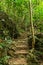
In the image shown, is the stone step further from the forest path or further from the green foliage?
the green foliage

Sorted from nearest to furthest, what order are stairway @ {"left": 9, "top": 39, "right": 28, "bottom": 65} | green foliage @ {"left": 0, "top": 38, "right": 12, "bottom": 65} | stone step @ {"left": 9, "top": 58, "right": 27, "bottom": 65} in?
green foliage @ {"left": 0, "top": 38, "right": 12, "bottom": 65}
stone step @ {"left": 9, "top": 58, "right": 27, "bottom": 65}
stairway @ {"left": 9, "top": 39, "right": 28, "bottom": 65}

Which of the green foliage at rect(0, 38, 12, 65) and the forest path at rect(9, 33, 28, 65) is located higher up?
the green foliage at rect(0, 38, 12, 65)

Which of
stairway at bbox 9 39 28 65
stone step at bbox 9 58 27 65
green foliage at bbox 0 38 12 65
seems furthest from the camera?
stairway at bbox 9 39 28 65

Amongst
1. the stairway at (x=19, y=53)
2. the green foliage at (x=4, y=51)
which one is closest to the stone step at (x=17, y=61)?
the stairway at (x=19, y=53)

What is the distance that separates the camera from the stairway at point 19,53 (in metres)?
9.07

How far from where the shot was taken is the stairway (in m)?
9.07

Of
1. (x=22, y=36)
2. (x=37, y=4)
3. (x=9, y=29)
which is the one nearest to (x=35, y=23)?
(x=37, y=4)

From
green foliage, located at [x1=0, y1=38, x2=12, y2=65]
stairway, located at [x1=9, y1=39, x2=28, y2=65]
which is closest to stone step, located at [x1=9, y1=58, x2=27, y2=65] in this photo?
stairway, located at [x1=9, y1=39, x2=28, y2=65]

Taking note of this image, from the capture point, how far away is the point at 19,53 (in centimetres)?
998

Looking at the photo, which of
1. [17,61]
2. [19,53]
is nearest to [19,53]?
[19,53]

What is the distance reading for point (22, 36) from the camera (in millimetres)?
13641

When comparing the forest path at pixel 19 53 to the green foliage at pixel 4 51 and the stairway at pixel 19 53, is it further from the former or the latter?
the green foliage at pixel 4 51

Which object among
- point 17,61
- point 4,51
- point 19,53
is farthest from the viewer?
point 19,53

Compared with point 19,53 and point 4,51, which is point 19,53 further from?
point 4,51
